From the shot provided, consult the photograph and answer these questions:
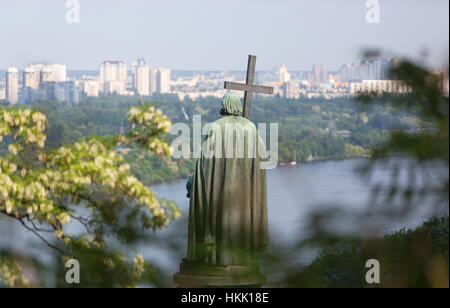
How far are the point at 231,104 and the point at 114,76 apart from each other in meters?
34.4

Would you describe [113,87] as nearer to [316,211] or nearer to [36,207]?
[36,207]

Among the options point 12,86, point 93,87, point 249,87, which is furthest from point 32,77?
point 93,87

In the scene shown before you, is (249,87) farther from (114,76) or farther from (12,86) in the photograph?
(114,76)

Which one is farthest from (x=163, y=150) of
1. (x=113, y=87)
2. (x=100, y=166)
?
(x=113, y=87)

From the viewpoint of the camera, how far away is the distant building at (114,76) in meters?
35.8

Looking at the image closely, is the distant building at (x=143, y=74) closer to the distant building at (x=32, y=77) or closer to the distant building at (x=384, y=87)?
the distant building at (x=32, y=77)

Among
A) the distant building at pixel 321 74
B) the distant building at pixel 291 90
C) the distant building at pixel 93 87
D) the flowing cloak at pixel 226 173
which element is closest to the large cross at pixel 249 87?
the flowing cloak at pixel 226 173

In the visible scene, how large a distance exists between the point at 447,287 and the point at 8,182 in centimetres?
557

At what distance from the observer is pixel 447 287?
75 centimetres

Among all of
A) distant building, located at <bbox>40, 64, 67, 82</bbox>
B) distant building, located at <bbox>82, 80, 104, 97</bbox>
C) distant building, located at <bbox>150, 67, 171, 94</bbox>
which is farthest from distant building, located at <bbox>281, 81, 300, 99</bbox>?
distant building, located at <bbox>40, 64, 67, 82</bbox>

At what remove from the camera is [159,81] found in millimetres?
44438

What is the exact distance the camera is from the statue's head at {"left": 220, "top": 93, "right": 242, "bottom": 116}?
13.0 feet

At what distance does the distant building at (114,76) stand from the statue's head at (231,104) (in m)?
31.4

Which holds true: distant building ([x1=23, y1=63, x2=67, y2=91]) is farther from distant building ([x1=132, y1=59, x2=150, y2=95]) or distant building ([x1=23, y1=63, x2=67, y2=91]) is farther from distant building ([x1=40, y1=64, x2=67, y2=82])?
distant building ([x1=132, y1=59, x2=150, y2=95])
